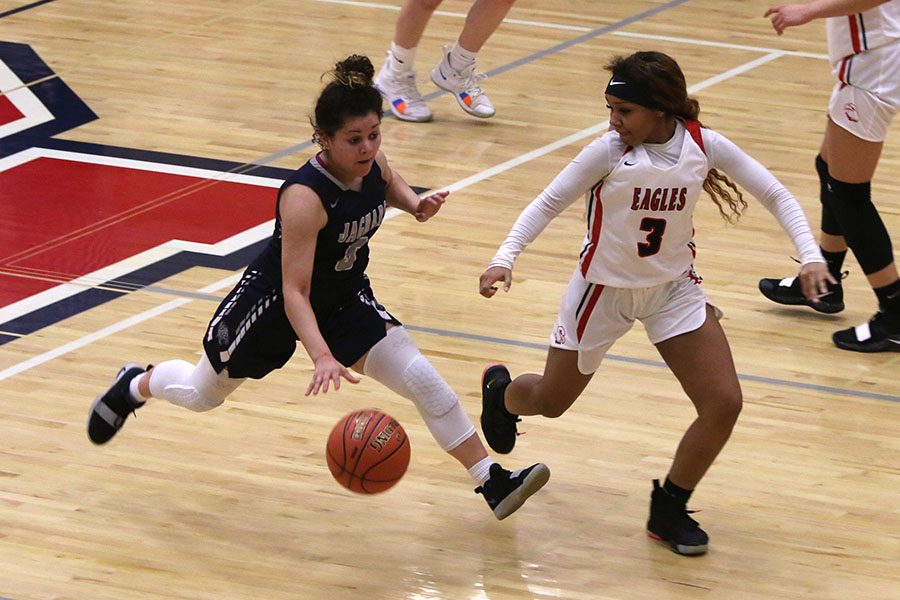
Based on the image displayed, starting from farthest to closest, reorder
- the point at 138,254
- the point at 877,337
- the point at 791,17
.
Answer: the point at 138,254 → the point at 877,337 → the point at 791,17

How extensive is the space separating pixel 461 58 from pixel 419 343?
3.06m

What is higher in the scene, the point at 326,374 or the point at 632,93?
the point at 632,93

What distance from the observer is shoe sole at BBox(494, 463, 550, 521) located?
14.3ft

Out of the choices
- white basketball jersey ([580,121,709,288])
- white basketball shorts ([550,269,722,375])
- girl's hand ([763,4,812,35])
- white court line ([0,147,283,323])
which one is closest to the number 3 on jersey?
white basketball jersey ([580,121,709,288])

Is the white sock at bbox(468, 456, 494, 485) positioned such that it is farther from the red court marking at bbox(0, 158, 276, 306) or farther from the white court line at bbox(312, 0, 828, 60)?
the white court line at bbox(312, 0, 828, 60)

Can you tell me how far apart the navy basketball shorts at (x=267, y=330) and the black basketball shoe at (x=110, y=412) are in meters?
0.50

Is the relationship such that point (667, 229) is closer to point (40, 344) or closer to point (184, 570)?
point (184, 570)

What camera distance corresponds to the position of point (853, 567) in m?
4.23

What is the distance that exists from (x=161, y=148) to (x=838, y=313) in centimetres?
368

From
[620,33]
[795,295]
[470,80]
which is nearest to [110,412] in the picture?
[795,295]

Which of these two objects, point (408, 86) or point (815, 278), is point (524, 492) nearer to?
point (815, 278)

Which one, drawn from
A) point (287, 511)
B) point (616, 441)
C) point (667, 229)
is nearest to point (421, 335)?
point (616, 441)

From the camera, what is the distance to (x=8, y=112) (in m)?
8.62

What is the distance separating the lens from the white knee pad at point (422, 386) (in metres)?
4.36
